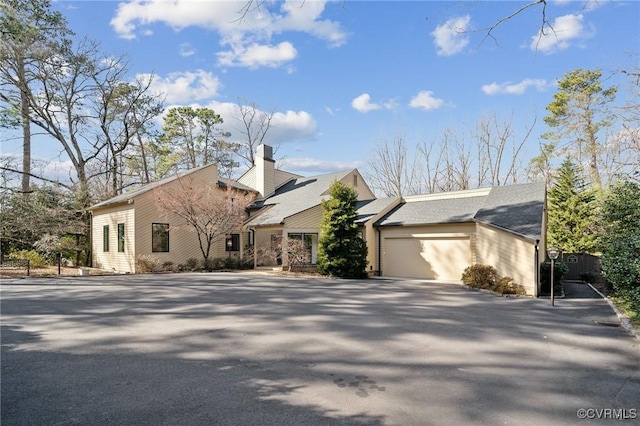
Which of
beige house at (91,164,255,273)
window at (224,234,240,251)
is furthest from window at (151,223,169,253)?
window at (224,234,240,251)

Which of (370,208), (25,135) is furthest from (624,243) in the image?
(25,135)

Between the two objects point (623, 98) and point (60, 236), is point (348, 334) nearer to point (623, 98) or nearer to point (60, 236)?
point (623, 98)

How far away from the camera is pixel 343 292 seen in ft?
41.1

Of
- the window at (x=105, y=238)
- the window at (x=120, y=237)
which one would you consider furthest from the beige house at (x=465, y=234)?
the window at (x=105, y=238)

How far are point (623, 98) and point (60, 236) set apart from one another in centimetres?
2797

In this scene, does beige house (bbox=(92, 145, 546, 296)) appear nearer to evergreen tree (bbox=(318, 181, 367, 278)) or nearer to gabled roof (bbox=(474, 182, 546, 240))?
gabled roof (bbox=(474, 182, 546, 240))

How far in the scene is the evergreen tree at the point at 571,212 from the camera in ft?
67.5

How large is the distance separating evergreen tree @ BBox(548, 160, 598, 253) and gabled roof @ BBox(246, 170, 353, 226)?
41.1 ft

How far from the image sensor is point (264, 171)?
25.1m

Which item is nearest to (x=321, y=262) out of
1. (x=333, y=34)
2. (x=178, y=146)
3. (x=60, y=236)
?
(x=333, y=34)

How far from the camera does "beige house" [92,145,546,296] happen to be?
14320 millimetres

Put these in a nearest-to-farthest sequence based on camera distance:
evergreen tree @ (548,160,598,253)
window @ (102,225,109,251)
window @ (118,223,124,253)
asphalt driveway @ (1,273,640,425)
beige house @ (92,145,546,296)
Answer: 1. asphalt driveway @ (1,273,640,425)
2. beige house @ (92,145,546,296)
3. window @ (118,223,124,253)
4. evergreen tree @ (548,160,598,253)
5. window @ (102,225,109,251)

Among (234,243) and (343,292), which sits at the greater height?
(234,243)

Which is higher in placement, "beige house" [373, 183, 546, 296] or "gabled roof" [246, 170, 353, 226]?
"gabled roof" [246, 170, 353, 226]
